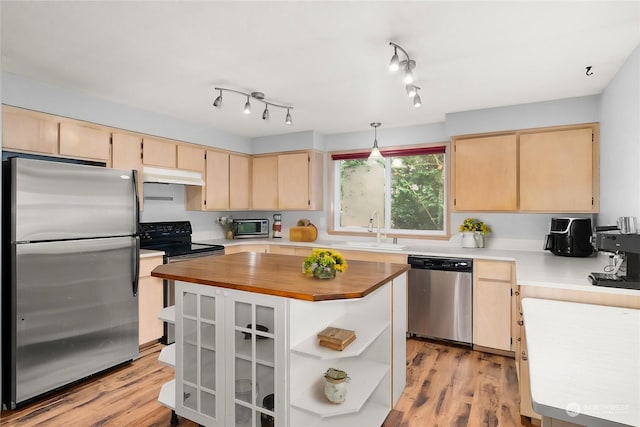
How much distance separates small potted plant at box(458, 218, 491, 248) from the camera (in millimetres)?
3715

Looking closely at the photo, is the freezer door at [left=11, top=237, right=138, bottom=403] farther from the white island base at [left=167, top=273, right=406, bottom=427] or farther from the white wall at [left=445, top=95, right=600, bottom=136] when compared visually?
the white wall at [left=445, top=95, right=600, bottom=136]

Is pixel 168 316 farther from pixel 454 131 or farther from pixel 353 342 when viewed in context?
pixel 454 131

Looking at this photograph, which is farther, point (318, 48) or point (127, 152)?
point (127, 152)

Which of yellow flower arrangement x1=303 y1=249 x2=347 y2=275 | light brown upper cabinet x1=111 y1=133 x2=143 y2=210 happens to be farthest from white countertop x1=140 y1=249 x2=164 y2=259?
yellow flower arrangement x1=303 y1=249 x2=347 y2=275

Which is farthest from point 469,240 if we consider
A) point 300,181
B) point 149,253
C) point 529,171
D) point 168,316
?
point 149,253

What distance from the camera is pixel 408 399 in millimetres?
2480

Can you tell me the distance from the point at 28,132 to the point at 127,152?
81 centimetres

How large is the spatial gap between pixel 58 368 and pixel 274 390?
183 cm

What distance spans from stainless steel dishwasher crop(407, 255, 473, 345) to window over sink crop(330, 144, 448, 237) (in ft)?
2.45

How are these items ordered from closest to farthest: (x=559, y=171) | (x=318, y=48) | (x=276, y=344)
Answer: (x=276, y=344)
(x=318, y=48)
(x=559, y=171)

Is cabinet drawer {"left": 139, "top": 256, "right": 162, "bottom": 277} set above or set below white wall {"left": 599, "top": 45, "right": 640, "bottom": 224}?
below

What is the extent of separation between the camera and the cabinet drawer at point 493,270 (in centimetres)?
319

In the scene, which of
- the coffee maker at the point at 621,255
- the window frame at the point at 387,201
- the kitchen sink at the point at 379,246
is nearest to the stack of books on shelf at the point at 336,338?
the coffee maker at the point at 621,255

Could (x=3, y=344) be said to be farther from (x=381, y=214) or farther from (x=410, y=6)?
(x=381, y=214)
